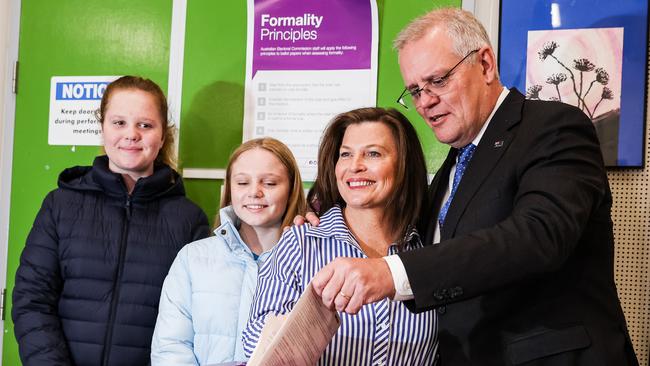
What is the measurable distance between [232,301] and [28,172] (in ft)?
4.60

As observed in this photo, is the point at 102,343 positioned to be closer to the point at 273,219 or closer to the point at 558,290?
the point at 273,219

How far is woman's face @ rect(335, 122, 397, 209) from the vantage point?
1.82m

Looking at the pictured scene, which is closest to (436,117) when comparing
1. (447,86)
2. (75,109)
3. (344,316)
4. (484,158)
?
(447,86)

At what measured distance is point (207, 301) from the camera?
217 cm

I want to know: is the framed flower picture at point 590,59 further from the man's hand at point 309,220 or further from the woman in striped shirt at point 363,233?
the man's hand at point 309,220

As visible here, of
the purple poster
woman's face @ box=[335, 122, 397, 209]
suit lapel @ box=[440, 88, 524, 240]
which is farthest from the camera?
the purple poster

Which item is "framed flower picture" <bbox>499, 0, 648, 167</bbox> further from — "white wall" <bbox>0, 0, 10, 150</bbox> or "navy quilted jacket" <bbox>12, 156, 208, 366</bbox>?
"white wall" <bbox>0, 0, 10, 150</bbox>

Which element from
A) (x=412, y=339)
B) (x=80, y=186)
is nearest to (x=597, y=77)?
(x=412, y=339)

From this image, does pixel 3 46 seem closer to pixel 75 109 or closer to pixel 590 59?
pixel 75 109

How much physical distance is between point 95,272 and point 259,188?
0.61 meters

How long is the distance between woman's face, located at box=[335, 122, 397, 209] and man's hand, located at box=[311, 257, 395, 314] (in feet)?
1.80

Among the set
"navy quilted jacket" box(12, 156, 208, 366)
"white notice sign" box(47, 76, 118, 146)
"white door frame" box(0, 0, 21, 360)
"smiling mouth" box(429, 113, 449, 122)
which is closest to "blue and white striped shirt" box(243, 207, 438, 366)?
"smiling mouth" box(429, 113, 449, 122)

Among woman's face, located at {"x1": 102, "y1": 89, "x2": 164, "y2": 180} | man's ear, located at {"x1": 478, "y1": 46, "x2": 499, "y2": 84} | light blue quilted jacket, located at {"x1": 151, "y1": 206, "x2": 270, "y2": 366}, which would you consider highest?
man's ear, located at {"x1": 478, "y1": 46, "x2": 499, "y2": 84}

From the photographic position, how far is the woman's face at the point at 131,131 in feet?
7.66
